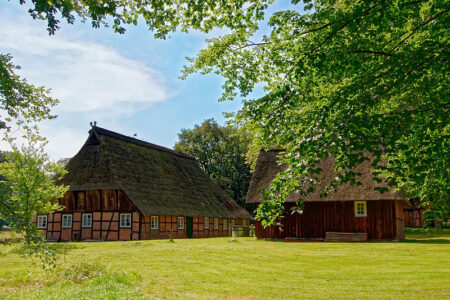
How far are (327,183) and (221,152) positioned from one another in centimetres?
3039

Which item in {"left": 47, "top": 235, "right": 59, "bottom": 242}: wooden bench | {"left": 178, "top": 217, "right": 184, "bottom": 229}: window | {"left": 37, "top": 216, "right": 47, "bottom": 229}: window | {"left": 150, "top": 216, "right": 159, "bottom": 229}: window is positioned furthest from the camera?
{"left": 178, "top": 217, "right": 184, "bottom": 229}: window

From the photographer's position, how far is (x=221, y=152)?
56188mm

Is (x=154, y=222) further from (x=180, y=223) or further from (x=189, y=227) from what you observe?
(x=189, y=227)

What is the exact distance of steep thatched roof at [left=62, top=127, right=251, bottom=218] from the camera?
3006 centimetres

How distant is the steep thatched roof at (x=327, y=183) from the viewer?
971 inches

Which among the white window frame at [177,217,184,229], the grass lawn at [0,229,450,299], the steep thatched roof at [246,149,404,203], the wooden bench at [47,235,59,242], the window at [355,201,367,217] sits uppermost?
the steep thatched roof at [246,149,404,203]

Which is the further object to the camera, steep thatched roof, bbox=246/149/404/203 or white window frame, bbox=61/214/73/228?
white window frame, bbox=61/214/73/228

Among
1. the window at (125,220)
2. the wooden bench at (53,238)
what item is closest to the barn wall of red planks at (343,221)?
the window at (125,220)

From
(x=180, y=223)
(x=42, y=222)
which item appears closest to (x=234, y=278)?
(x=180, y=223)

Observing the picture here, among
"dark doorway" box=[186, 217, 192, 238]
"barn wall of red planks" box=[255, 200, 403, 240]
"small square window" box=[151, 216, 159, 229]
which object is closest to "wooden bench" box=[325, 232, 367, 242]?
"barn wall of red planks" box=[255, 200, 403, 240]

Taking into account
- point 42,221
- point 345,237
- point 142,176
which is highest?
point 142,176

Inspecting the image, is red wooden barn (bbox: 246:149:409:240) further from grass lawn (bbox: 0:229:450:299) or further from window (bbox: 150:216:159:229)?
grass lawn (bbox: 0:229:450:299)

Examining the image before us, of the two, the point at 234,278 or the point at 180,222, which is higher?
the point at 180,222

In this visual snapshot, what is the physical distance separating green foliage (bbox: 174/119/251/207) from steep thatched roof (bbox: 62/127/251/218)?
42.6 ft
